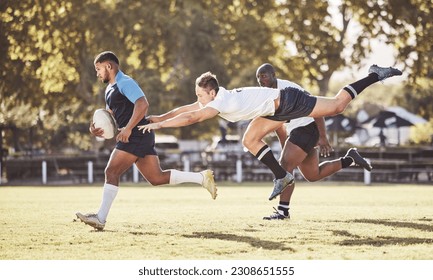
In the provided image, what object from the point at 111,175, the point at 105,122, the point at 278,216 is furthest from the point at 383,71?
the point at 111,175

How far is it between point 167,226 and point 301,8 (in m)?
30.2

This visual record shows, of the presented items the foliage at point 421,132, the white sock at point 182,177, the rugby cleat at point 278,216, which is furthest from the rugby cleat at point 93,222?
the foliage at point 421,132

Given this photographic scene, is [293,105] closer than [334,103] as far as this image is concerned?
Yes

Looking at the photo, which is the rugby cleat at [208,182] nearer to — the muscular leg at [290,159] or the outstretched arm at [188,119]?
the muscular leg at [290,159]

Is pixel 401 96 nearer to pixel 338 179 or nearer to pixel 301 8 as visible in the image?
pixel 301 8

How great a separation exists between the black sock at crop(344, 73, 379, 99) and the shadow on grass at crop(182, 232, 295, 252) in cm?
273

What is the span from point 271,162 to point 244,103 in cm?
135

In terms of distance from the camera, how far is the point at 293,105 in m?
12.2

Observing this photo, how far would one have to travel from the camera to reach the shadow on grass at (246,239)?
10078 mm

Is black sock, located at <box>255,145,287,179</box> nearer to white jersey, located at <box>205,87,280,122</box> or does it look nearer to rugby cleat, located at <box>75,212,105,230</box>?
white jersey, located at <box>205,87,280,122</box>

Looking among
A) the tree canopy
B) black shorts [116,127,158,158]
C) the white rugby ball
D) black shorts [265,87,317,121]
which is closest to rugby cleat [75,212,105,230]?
black shorts [116,127,158,158]

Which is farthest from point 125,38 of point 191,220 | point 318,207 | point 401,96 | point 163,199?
point 401,96

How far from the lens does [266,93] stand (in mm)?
12078

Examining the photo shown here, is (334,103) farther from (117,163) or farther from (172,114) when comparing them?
(117,163)
